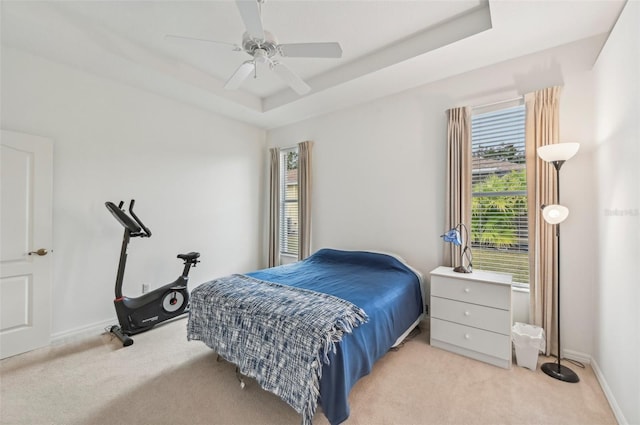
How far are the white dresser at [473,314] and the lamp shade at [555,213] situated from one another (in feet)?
2.04

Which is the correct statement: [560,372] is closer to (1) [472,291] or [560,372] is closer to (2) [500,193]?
(1) [472,291]

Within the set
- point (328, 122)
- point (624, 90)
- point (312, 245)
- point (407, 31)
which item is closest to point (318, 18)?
point (407, 31)

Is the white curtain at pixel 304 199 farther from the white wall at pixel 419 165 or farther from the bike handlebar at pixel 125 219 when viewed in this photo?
the bike handlebar at pixel 125 219

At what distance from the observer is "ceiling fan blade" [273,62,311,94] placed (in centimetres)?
227

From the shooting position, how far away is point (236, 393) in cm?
197

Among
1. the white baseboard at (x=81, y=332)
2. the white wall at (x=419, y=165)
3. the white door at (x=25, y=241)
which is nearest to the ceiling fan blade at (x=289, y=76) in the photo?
the white wall at (x=419, y=165)

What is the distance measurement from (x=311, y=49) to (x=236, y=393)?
261 cm

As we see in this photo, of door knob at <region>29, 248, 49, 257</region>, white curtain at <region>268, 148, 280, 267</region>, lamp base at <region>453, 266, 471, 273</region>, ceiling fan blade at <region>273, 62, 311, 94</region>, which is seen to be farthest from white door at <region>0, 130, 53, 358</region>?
lamp base at <region>453, 266, 471, 273</region>

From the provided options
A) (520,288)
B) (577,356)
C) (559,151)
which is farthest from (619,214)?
(577,356)

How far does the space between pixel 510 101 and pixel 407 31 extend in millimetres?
1270

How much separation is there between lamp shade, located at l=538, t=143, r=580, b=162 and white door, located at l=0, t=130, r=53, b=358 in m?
4.60

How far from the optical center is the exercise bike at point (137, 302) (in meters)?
2.85

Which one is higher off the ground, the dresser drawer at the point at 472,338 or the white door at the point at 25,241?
the white door at the point at 25,241

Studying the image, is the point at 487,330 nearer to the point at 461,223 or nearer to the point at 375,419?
the point at 461,223
